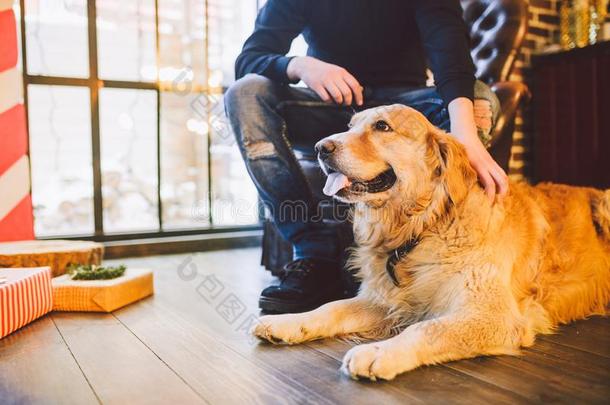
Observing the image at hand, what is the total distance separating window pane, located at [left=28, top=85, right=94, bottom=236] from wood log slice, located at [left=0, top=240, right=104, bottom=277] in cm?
91

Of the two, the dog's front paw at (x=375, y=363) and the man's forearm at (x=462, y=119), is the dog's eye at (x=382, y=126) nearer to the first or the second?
the man's forearm at (x=462, y=119)

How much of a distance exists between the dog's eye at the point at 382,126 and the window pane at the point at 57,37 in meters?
2.37

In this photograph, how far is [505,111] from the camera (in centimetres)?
216

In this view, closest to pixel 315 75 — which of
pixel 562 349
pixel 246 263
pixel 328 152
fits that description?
pixel 328 152

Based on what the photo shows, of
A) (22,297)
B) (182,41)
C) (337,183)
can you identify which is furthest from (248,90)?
(182,41)

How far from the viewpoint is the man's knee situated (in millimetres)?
1897

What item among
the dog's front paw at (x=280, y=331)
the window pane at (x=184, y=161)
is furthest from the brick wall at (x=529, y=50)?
Result: the dog's front paw at (x=280, y=331)

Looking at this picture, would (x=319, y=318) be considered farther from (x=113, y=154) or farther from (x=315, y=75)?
(x=113, y=154)

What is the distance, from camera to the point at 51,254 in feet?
7.11

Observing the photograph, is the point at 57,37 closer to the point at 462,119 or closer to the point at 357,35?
the point at 357,35

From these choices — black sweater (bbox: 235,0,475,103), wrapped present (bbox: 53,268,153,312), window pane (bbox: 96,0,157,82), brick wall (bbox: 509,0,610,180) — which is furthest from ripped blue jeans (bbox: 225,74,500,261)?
brick wall (bbox: 509,0,610,180)

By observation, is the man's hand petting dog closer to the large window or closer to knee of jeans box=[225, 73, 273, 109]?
knee of jeans box=[225, 73, 273, 109]

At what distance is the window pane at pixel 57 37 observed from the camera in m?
3.05

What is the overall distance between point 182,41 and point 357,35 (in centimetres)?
178
